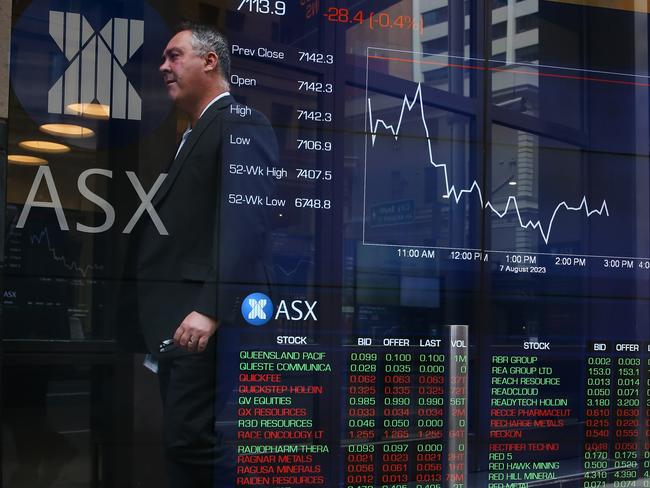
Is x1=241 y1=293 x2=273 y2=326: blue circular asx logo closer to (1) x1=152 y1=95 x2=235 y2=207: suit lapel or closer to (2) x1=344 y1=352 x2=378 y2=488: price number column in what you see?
(2) x1=344 y1=352 x2=378 y2=488: price number column

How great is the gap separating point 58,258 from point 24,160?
1.95 ft

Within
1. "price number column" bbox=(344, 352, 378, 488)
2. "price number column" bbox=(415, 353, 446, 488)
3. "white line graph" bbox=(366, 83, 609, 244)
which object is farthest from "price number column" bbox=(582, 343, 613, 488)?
"price number column" bbox=(344, 352, 378, 488)

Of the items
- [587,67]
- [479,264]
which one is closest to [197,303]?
[479,264]

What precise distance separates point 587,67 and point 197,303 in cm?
314

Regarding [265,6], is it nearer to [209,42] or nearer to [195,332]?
[209,42]

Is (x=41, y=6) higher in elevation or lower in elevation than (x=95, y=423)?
higher

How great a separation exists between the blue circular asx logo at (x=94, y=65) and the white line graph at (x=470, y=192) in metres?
1.35

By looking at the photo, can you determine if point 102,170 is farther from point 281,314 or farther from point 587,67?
point 587,67

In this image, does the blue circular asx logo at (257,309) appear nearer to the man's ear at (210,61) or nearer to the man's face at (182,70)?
the man's face at (182,70)

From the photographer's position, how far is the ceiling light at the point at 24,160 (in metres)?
5.27

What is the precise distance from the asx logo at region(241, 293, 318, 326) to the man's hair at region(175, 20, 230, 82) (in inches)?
54.5

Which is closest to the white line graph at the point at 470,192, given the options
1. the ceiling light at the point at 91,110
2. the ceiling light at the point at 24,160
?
the ceiling light at the point at 91,110

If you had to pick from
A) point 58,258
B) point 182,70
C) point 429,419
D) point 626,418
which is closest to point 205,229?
point 58,258

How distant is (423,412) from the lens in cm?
588
